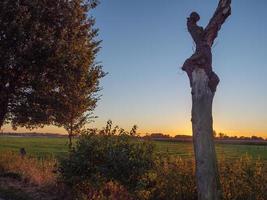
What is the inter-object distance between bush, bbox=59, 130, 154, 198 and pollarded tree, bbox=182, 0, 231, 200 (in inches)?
96.7

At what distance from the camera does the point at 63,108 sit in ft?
93.9

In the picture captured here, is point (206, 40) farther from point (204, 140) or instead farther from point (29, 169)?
point (29, 169)

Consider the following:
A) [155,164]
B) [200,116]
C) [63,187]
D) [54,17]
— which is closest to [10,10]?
[54,17]

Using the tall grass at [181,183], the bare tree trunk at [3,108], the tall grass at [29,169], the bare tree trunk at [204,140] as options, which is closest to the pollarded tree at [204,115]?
the bare tree trunk at [204,140]

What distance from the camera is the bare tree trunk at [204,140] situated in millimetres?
11727

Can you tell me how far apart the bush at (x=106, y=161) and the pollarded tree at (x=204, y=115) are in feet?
8.06

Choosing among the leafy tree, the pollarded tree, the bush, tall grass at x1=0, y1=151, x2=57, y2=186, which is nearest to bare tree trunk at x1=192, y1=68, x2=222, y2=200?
the pollarded tree

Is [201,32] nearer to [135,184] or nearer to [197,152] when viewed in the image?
[197,152]

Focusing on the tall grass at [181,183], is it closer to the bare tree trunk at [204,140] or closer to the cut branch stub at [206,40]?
the bare tree trunk at [204,140]

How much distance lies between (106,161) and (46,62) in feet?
43.8

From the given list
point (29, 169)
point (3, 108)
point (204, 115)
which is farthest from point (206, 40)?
point (3, 108)

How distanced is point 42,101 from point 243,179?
55.2 feet

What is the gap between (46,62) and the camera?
26344 mm

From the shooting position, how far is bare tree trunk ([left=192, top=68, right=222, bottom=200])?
11727mm
